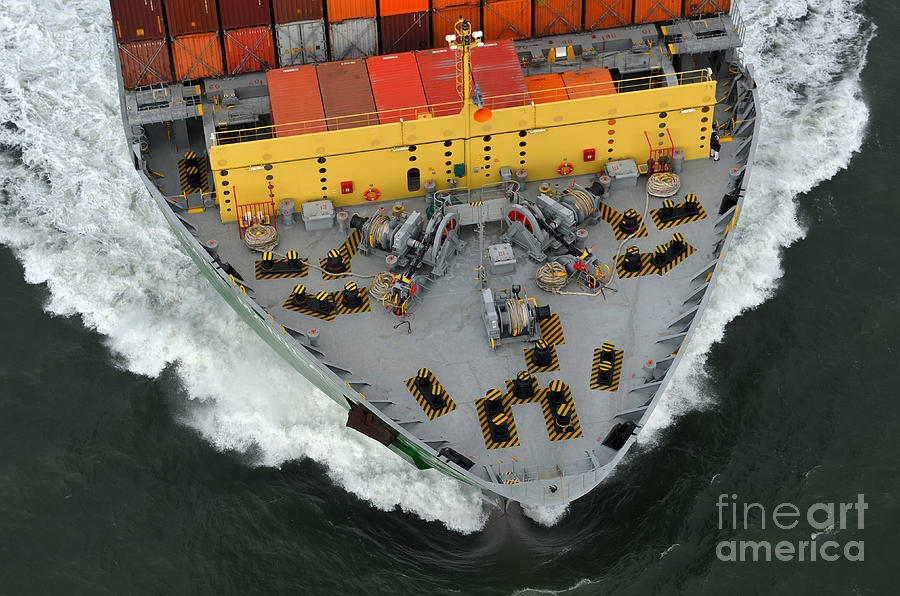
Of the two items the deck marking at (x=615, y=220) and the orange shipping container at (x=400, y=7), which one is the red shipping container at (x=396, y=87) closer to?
the orange shipping container at (x=400, y=7)

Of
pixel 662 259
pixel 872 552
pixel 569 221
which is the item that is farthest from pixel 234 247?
pixel 872 552

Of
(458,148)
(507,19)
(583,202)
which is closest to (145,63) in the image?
(458,148)

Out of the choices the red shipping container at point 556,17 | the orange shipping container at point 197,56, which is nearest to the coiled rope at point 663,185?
the red shipping container at point 556,17

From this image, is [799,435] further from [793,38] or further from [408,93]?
[793,38]

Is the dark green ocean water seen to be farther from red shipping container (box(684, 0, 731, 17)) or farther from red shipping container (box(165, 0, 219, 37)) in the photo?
red shipping container (box(165, 0, 219, 37))

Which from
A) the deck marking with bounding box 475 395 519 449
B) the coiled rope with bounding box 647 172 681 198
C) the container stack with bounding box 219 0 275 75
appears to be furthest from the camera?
the container stack with bounding box 219 0 275 75

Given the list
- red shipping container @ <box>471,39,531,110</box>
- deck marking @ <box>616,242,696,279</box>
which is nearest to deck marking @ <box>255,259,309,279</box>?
red shipping container @ <box>471,39,531,110</box>
